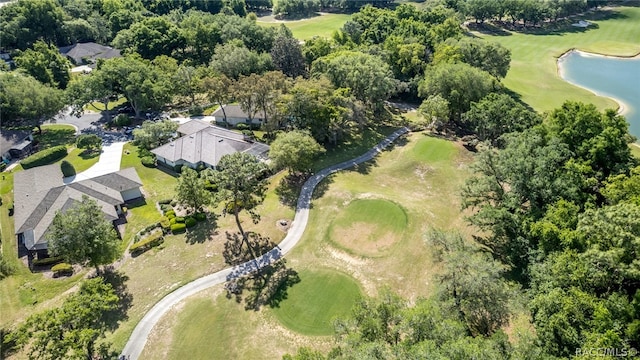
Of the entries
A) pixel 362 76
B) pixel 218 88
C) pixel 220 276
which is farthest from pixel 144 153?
pixel 362 76

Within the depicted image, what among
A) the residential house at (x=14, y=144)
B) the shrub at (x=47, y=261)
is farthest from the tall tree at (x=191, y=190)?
the residential house at (x=14, y=144)

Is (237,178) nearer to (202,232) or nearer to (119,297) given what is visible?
(202,232)

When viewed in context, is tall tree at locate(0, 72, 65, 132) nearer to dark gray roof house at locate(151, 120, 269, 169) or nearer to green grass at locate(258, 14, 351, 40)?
dark gray roof house at locate(151, 120, 269, 169)

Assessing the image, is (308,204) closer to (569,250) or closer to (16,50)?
(569,250)

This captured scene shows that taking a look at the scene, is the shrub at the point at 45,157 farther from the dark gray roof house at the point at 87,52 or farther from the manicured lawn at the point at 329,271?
the dark gray roof house at the point at 87,52

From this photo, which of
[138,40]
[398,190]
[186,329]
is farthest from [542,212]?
[138,40]
